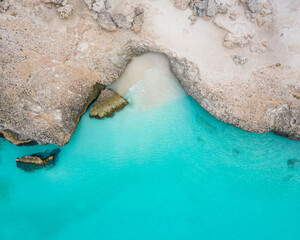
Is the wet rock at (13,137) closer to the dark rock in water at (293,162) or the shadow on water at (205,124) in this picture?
the shadow on water at (205,124)

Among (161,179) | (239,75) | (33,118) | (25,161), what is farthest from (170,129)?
(25,161)

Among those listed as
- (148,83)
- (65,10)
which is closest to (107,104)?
(148,83)

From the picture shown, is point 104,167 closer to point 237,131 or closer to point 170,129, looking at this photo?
point 170,129

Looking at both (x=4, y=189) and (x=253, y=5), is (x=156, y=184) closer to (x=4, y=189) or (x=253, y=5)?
(x=4, y=189)

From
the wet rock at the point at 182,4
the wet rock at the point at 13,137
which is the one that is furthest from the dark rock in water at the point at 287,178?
the wet rock at the point at 13,137

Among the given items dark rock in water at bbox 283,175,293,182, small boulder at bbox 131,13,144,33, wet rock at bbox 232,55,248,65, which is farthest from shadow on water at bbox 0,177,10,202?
dark rock in water at bbox 283,175,293,182

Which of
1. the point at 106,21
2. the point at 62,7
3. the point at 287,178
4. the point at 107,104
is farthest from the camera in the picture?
the point at 287,178
